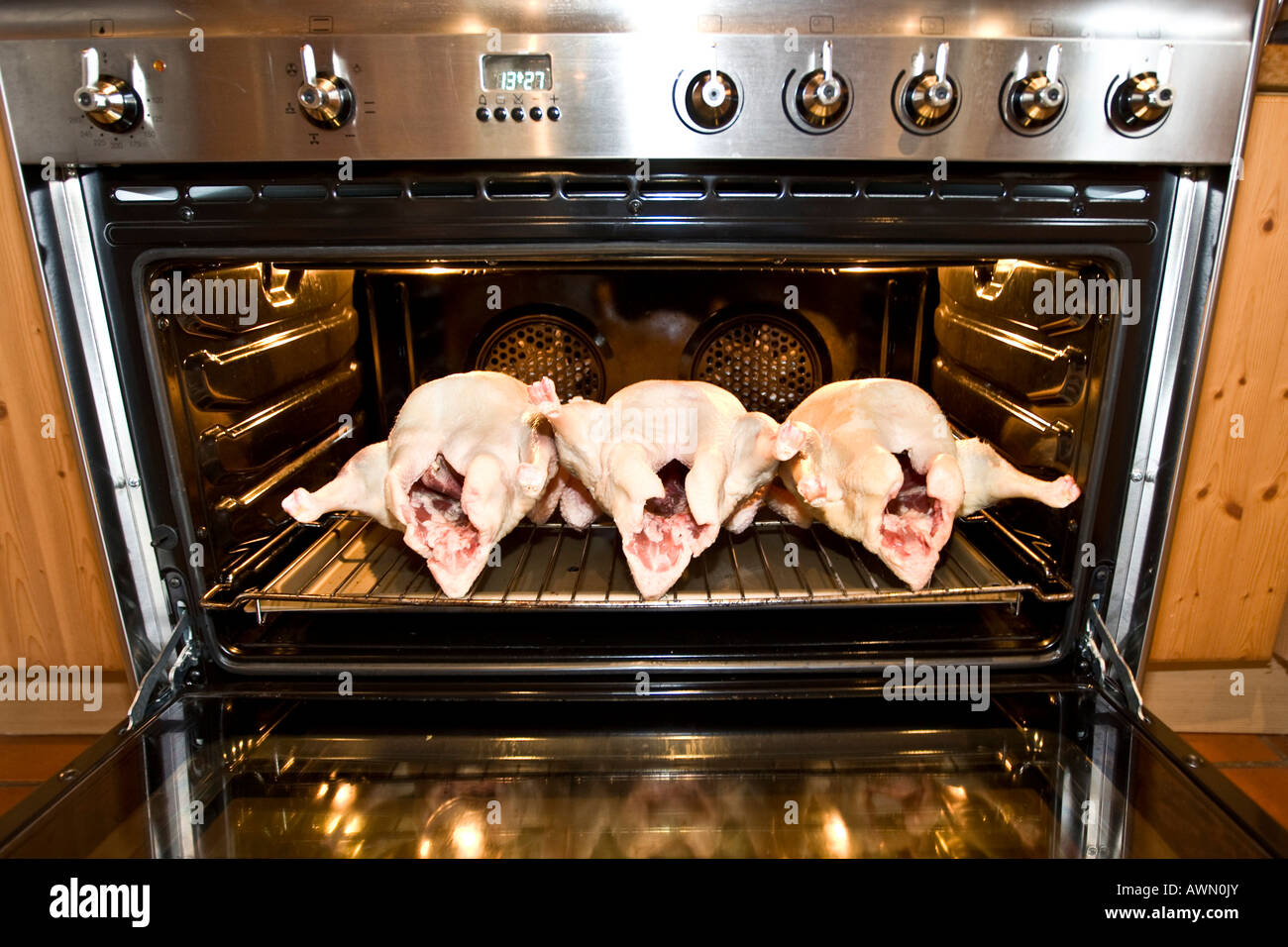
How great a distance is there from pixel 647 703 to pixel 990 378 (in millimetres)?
938

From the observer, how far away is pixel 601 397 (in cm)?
175

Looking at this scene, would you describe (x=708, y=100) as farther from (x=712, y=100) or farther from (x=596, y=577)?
(x=596, y=577)

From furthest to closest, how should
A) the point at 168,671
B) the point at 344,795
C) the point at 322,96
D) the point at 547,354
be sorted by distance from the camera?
1. the point at 547,354
2. the point at 168,671
3. the point at 344,795
4. the point at 322,96

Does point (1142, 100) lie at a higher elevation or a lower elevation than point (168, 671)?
higher

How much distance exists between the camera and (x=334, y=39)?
1.00m

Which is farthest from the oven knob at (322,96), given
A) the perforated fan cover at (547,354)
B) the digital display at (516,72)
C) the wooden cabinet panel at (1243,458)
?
the wooden cabinet panel at (1243,458)

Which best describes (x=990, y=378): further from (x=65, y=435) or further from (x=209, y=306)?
(x=65, y=435)

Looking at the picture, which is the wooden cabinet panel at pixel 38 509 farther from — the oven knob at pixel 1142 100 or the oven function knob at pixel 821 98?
the oven knob at pixel 1142 100

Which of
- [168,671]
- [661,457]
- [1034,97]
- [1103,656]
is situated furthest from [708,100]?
[168,671]

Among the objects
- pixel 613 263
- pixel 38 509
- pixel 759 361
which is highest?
pixel 613 263

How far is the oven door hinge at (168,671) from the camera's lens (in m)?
1.24

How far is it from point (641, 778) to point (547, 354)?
95 centimetres

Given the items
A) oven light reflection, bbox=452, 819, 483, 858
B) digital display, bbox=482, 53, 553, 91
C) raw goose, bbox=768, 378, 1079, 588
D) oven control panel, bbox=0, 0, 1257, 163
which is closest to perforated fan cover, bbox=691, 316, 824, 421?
raw goose, bbox=768, 378, 1079, 588

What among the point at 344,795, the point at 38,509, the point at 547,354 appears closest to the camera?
the point at 344,795
